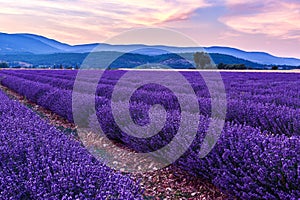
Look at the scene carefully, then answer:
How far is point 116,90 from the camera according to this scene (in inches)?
317

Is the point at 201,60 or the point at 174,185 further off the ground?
the point at 201,60

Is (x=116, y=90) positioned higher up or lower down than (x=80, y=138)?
higher up

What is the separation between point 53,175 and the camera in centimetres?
177

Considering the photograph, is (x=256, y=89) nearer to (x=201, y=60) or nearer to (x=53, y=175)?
(x=53, y=175)

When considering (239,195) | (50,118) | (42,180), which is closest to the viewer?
(42,180)

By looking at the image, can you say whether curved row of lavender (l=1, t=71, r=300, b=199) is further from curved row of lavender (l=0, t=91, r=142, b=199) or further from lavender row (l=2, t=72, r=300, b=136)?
curved row of lavender (l=0, t=91, r=142, b=199)

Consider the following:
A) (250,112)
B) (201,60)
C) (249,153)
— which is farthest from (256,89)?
(201,60)

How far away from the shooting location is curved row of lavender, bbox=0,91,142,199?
1561 mm

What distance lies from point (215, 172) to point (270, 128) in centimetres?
194

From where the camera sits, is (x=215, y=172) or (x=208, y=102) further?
(x=208, y=102)

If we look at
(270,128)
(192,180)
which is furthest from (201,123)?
(270,128)

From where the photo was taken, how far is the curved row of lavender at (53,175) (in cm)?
156

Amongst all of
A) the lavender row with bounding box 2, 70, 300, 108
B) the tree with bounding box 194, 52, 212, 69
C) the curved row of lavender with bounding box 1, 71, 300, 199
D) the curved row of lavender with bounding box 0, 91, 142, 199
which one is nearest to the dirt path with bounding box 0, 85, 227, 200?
the curved row of lavender with bounding box 1, 71, 300, 199

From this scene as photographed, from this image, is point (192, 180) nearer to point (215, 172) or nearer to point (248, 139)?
point (215, 172)
